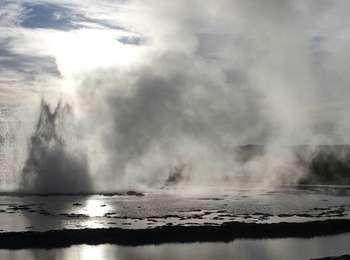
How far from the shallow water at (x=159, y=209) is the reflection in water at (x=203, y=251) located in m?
4.78

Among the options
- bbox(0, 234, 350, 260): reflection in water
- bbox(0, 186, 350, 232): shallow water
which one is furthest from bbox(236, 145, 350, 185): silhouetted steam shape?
bbox(0, 234, 350, 260): reflection in water

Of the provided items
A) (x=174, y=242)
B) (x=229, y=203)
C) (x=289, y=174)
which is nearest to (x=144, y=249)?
(x=174, y=242)

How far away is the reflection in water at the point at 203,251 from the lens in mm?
24047

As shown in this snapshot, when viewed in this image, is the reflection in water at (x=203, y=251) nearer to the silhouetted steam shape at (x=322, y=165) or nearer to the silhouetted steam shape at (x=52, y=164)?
the silhouetted steam shape at (x=52, y=164)

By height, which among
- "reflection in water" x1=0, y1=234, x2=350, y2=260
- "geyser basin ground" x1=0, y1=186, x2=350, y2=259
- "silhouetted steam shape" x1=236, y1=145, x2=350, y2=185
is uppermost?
"silhouetted steam shape" x1=236, y1=145, x2=350, y2=185

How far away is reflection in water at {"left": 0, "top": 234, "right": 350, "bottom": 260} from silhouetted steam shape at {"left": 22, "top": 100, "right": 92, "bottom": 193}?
27137 mm

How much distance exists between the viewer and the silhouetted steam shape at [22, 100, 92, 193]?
176 feet

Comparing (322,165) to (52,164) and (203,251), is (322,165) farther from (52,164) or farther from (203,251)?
(203,251)

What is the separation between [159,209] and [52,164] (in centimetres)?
1944

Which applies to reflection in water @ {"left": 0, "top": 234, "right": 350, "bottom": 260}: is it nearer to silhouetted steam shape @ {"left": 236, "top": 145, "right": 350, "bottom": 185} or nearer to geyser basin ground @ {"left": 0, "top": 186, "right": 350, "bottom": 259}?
geyser basin ground @ {"left": 0, "top": 186, "right": 350, "bottom": 259}

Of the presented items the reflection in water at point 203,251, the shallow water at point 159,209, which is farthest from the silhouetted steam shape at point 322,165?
the reflection in water at point 203,251

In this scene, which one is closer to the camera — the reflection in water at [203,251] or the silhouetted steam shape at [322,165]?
the reflection in water at [203,251]

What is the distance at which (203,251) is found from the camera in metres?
25.4

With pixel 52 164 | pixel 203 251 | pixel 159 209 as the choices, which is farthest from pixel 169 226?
pixel 52 164
